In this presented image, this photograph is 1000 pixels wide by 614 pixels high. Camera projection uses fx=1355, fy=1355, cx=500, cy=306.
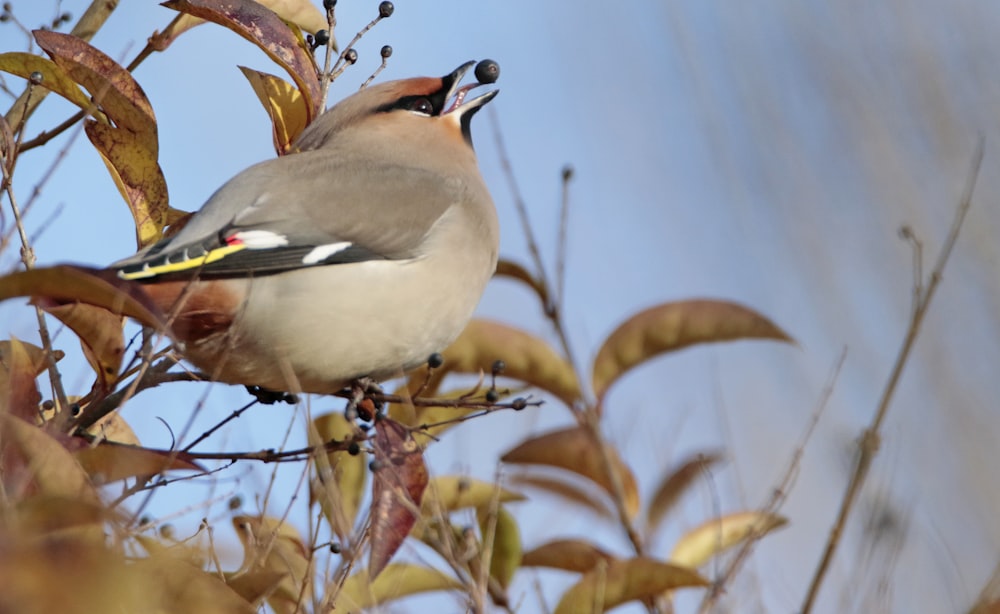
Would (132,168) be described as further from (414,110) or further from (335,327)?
(414,110)

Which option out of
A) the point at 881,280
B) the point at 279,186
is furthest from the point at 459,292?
the point at 881,280

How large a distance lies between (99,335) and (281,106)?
760 millimetres

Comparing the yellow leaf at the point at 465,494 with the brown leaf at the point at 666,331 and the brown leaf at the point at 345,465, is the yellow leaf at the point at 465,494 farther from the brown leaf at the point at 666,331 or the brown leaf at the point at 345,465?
the brown leaf at the point at 666,331

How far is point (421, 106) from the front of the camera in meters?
3.28

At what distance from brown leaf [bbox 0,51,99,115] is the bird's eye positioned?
1.03 meters

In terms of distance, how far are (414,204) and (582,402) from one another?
593mm

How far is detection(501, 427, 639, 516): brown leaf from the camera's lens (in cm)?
254

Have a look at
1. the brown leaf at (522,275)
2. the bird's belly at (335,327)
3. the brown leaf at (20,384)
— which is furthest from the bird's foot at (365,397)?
the brown leaf at (20,384)

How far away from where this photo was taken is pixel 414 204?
2.87 m

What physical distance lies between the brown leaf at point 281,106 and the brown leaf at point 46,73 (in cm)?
38

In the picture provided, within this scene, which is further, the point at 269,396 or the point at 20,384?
the point at 269,396

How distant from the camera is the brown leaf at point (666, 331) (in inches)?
104

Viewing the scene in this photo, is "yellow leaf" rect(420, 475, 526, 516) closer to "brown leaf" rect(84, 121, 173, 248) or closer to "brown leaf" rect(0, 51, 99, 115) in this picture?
"brown leaf" rect(84, 121, 173, 248)

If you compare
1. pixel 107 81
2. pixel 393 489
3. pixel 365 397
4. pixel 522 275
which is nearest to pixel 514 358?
pixel 522 275
